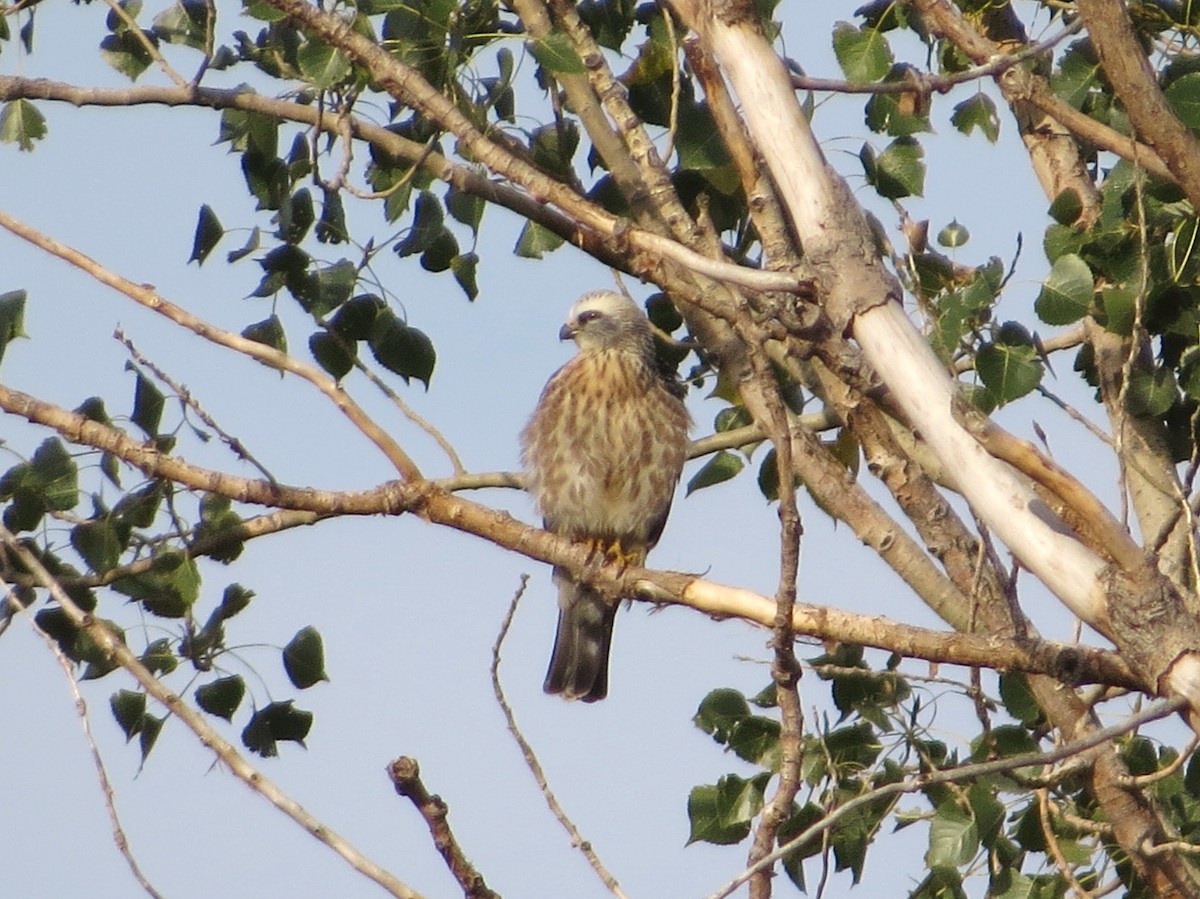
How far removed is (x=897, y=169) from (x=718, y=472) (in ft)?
3.44

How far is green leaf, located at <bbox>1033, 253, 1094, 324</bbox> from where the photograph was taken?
3.42 m

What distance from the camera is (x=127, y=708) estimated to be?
4004 mm

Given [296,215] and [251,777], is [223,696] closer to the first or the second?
[296,215]

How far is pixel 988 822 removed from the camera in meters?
3.49

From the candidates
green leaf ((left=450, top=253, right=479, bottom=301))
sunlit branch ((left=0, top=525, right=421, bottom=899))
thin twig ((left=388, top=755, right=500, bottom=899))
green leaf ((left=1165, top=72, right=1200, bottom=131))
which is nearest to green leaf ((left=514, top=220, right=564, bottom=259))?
green leaf ((left=450, top=253, right=479, bottom=301))

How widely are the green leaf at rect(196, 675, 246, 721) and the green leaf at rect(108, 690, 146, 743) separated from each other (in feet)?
0.51

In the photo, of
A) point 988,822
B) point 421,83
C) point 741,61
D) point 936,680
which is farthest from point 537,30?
point 988,822

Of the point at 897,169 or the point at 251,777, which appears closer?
the point at 251,777

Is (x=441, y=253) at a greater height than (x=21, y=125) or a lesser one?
lesser

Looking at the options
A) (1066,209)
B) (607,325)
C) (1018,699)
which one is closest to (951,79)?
(1066,209)

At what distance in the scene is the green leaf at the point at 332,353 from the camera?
4348 millimetres

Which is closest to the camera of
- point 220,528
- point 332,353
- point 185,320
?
point 185,320

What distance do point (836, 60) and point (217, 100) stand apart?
1.63m

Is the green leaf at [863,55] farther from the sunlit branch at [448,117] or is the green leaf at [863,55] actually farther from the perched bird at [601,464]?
the perched bird at [601,464]
